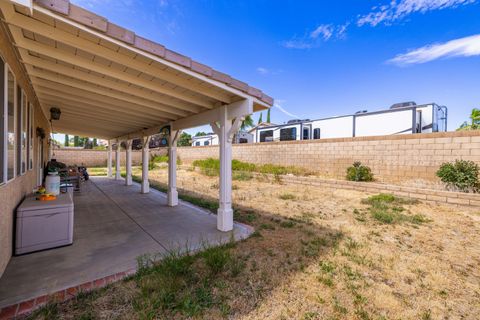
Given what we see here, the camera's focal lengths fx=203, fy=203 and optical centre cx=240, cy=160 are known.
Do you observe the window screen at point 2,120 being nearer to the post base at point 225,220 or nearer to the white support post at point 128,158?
the post base at point 225,220

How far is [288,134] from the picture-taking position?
14.1 meters

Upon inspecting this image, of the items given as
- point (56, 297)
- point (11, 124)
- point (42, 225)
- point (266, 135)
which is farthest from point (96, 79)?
point (266, 135)

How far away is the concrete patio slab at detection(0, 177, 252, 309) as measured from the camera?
241 cm

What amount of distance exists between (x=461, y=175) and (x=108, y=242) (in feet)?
30.3

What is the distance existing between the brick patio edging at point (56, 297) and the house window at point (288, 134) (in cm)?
1259

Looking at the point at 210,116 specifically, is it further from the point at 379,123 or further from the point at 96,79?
the point at 379,123

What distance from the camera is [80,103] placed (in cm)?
488

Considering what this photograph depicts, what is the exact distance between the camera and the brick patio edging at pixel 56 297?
6.28 feet

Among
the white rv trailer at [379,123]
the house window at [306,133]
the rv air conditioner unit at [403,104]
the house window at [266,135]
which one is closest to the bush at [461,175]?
the white rv trailer at [379,123]

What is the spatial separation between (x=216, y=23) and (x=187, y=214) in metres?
8.16

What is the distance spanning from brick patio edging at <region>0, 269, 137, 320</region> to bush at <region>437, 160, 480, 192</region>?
28.3 feet

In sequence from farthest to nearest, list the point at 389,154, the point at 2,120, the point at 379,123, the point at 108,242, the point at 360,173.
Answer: the point at 379,123, the point at 360,173, the point at 389,154, the point at 108,242, the point at 2,120

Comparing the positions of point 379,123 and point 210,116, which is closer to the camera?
point 210,116

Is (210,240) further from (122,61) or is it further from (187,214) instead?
(122,61)
